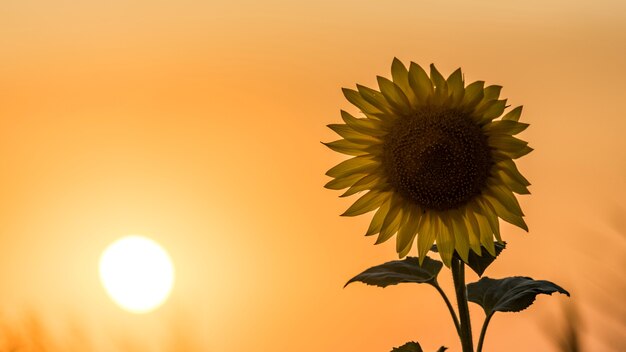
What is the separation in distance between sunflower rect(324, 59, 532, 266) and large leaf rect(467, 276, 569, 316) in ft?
Answer: 0.28

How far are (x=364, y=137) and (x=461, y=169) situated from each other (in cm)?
14

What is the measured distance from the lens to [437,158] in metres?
0.95

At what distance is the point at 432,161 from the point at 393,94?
0.10 meters

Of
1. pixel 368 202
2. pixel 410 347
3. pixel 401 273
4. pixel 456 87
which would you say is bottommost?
pixel 410 347

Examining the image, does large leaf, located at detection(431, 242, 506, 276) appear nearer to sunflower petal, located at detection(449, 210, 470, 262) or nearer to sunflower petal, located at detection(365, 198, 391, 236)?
sunflower petal, located at detection(449, 210, 470, 262)

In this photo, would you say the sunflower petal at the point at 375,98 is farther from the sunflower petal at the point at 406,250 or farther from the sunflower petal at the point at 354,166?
the sunflower petal at the point at 406,250

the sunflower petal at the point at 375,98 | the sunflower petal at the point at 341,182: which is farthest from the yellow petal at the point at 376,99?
the sunflower petal at the point at 341,182

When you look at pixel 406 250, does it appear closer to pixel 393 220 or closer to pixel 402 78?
pixel 393 220

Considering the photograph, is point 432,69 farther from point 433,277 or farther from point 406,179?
point 433,277

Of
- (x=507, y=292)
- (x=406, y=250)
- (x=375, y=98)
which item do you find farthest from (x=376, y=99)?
(x=507, y=292)

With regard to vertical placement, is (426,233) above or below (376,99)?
below

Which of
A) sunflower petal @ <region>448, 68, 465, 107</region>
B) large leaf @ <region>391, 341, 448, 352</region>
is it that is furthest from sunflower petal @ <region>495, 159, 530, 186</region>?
large leaf @ <region>391, 341, 448, 352</region>

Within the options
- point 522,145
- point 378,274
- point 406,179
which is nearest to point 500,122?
point 522,145

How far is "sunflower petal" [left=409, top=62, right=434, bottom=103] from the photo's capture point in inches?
36.6
